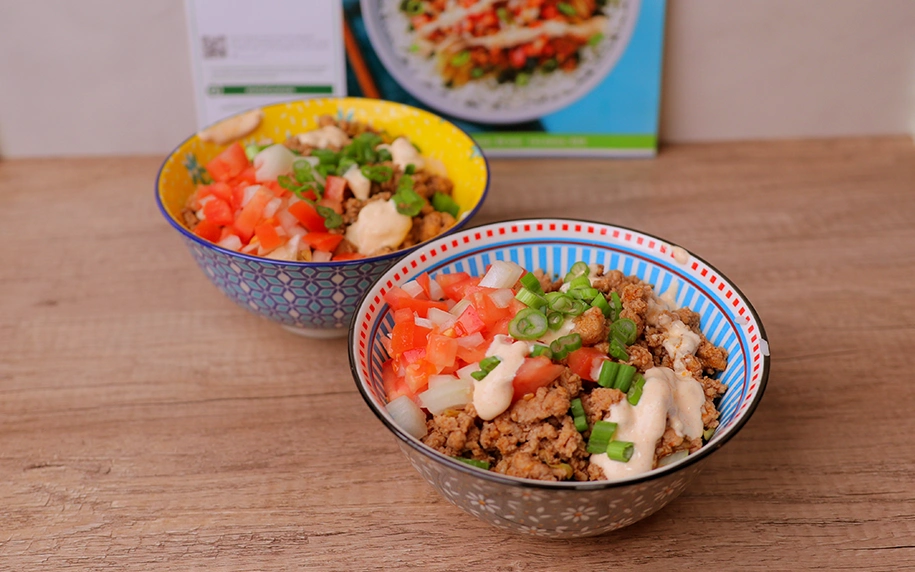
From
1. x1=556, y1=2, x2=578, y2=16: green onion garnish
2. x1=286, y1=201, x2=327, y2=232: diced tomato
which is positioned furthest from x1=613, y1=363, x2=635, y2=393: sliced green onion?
x1=556, y1=2, x2=578, y2=16: green onion garnish

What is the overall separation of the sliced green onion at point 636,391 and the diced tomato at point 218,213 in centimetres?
97

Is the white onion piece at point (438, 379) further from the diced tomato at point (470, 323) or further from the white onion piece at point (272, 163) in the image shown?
the white onion piece at point (272, 163)

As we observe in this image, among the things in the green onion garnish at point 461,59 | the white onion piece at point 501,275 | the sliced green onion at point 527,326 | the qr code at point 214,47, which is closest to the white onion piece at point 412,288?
the white onion piece at point 501,275

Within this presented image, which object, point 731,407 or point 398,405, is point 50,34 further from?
point 731,407

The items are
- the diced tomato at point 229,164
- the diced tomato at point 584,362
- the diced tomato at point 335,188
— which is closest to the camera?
the diced tomato at point 584,362

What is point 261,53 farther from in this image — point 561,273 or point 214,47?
point 561,273

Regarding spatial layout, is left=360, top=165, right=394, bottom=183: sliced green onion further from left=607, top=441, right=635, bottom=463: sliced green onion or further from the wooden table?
left=607, top=441, right=635, bottom=463: sliced green onion

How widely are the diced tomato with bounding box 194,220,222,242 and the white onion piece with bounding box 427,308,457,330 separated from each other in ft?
1.98

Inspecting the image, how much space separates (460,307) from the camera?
1.48 metres

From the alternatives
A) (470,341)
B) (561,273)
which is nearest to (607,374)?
(470,341)

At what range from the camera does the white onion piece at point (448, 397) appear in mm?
1345

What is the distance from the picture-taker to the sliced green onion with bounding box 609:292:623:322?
1.46 meters

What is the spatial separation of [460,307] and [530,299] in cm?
13

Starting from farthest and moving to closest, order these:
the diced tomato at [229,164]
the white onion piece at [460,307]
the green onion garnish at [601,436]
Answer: the diced tomato at [229,164], the white onion piece at [460,307], the green onion garnish at [601,436]
